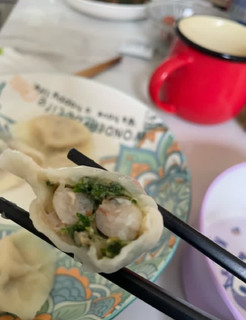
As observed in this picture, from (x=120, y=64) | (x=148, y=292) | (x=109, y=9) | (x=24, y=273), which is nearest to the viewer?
(x=148, y=292)

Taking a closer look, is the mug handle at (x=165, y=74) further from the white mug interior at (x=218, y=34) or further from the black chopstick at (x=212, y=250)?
the black chopstick at (x=212, y=250)

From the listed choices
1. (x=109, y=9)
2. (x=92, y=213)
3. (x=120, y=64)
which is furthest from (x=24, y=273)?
(x=109, y=9)

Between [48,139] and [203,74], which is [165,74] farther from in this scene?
[48,139]

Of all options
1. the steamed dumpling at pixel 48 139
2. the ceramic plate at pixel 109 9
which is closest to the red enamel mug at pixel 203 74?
the steamed dumpling at pixel 48 139

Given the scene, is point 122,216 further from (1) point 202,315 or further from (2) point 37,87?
(2) point 37,87

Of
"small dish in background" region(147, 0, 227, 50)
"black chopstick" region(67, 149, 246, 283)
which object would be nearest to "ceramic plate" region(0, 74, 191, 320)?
"black chopstick" region(67, 149, 246, 283)

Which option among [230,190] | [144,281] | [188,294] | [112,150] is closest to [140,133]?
[112,150]
